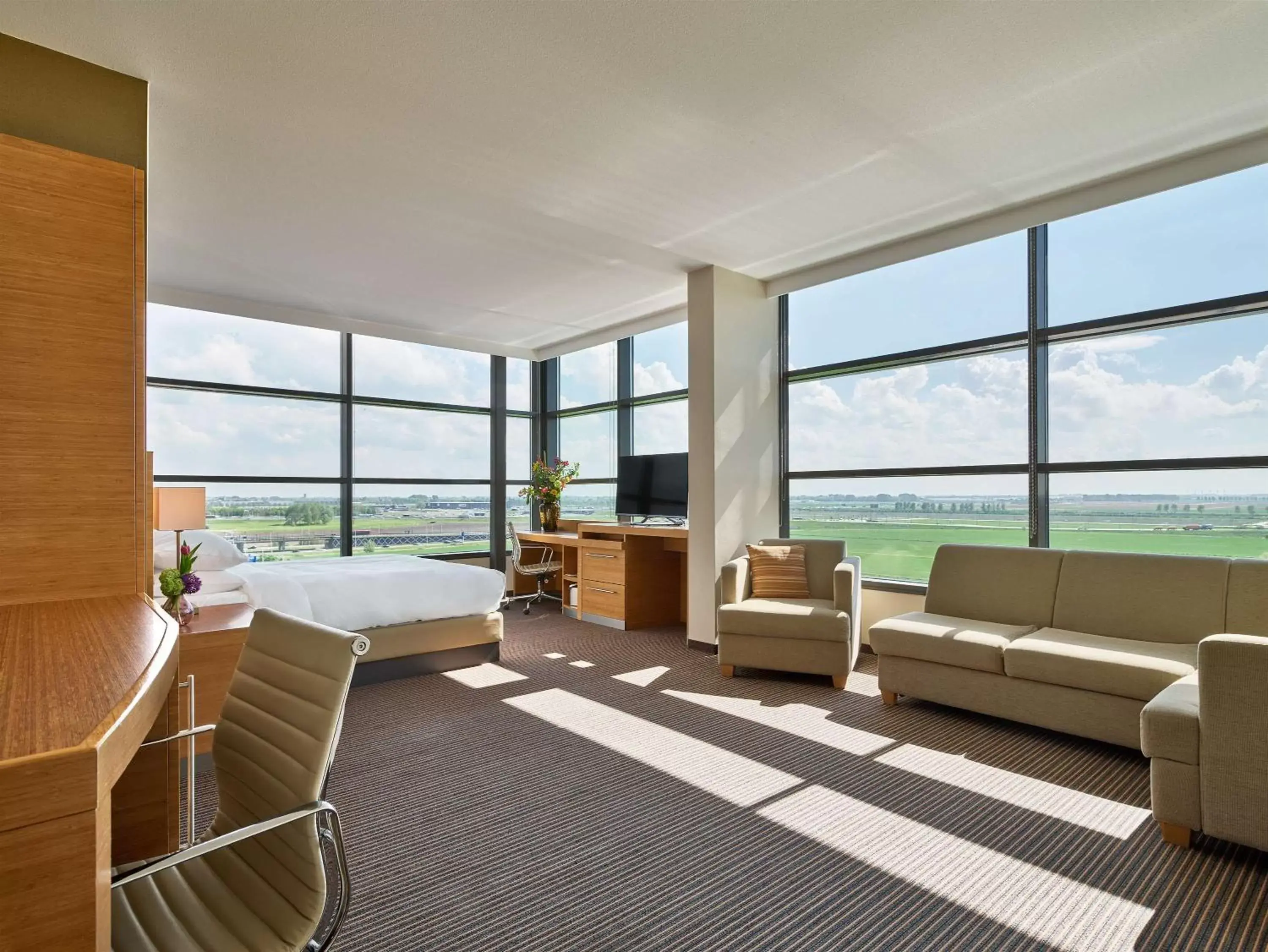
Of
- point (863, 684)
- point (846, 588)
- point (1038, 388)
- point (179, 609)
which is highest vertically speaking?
point (1038, 388)

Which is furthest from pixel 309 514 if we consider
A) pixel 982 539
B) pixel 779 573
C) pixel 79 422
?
pixel 982 539

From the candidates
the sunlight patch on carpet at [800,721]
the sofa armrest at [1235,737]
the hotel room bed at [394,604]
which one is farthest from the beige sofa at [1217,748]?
the hotel room bed at [394,604]

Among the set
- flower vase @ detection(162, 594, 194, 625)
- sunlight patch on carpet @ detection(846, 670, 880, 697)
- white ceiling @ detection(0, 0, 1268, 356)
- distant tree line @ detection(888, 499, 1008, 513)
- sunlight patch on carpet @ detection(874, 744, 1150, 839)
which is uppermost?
white ceiling @ detection(0, 0, 1268, 356)

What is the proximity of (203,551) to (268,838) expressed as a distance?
330 centimetres

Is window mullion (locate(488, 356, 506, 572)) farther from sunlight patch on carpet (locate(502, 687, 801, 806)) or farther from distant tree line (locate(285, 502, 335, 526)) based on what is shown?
sunlight patch on carpet (locate(502, 687, 801, 806))

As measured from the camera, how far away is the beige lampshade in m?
3.21

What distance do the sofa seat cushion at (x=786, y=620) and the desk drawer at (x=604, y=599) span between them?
1628mm

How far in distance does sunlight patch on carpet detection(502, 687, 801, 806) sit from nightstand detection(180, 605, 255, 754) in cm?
152

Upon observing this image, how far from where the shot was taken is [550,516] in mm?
7902

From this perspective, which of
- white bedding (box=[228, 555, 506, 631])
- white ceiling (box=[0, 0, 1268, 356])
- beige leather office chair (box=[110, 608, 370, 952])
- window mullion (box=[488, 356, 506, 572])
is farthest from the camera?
window mullion (box=[488, 356, 506, 572])

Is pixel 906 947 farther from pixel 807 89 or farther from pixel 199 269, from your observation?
pixel 199 269

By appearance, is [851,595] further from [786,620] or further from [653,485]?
[653,485]

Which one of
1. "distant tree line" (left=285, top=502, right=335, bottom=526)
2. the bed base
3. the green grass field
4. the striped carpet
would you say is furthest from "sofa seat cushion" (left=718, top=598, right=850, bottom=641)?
"distant tree line" (left=285, top=502, right=335, bottom=526)

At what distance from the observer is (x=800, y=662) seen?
4.45 m
